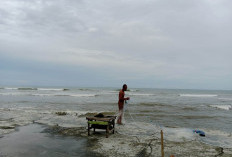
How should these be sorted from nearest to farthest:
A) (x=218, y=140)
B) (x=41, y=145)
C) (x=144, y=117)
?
(x=41, y=145) → (x=218, y=140) → (x=144, y=117)

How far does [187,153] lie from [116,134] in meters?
3.28

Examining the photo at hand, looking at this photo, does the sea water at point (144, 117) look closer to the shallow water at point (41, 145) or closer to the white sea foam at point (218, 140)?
the white sea foam at point (218, 140)

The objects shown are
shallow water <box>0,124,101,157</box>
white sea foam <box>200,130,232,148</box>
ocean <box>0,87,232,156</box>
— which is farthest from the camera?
ocean <box>0,87,232,156</box>

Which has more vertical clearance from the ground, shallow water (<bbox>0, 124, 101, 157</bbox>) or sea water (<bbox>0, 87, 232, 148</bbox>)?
shallow water (<bbox>0, 124, 101, 157</bbox>)

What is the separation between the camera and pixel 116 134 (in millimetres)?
8297

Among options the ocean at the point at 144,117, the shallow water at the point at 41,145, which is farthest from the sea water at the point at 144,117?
the shallow water at the point at 41,145

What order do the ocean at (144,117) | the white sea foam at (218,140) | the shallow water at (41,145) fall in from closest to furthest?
1. the shallow water at (41,145)
2. the white sea foam at (218,140)
3. the ocean at (144,117)

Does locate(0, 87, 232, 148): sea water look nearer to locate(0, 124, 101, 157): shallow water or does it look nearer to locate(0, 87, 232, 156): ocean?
locate(0, 87, 232, 156): ocean

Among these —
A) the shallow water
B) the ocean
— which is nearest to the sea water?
the ocean

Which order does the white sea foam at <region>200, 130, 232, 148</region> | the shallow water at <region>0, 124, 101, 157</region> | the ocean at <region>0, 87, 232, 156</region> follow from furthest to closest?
1. the ocean at <region>0, 87, 232, 156</region>
2. the white sea foam at <region>200, 130, 232, 148</region>
3. the shallow water at <region>0, 124, 101, 157</region>

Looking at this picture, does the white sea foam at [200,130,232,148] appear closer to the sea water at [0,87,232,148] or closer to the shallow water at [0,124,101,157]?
the sea water at [0,87,232,148]

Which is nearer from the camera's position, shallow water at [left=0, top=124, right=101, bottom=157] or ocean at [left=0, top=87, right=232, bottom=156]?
shallow water at [left=0, top=124, right=101, bottom=157]

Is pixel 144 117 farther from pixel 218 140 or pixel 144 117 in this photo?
pixel 218 140

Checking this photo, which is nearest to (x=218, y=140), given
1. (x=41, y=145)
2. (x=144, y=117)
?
(x=144, y=117)
